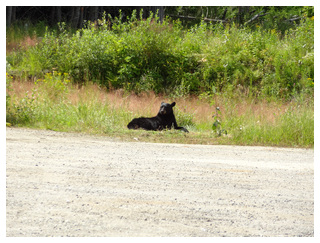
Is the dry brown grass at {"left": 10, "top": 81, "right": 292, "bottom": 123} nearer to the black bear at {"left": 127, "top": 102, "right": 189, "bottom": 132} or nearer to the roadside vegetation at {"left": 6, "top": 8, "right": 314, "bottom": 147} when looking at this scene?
the roadside vegetation at {"left": 6, "top": 8, "right": 314, "bottom": 147}

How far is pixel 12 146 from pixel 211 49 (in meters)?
10.3

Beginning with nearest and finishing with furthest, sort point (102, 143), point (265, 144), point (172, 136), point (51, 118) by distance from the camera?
point (102, 143) → point (265, 144) → point (172, 136) → point (51, 118)

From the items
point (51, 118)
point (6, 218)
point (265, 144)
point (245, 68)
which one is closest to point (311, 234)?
point (6, 218)

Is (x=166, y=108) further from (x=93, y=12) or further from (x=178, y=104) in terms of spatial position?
(x=93, y=12)

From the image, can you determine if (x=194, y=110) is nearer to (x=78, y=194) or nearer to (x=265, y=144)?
(x=265, y=144)

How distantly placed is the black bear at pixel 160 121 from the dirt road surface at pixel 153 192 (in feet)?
8.56

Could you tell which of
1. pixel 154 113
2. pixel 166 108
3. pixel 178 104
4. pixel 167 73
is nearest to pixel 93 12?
pixel 167 73

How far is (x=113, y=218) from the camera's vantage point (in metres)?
4.40

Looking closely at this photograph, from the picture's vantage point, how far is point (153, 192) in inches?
206

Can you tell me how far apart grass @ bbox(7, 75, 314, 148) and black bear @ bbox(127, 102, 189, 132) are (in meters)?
0.36

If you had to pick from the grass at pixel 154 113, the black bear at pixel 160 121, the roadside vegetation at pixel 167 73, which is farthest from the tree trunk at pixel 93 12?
the black bear at pixel 160 121

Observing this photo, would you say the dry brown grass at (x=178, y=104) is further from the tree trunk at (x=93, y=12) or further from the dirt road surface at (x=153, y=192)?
the tree trunk at (x=93, y=12)

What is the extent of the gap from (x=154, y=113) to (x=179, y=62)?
401cm

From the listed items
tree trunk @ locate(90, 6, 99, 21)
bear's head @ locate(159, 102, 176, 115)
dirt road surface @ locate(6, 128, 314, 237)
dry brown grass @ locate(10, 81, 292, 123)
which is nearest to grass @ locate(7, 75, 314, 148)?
dry brown grass @ locate(10, 81, 292, 123)
